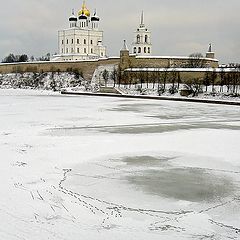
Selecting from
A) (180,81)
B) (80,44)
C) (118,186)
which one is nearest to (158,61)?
(180,81)

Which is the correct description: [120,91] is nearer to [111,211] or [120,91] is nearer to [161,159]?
[161,159]

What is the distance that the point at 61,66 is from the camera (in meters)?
44.5

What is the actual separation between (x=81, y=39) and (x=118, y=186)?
49.0 metres

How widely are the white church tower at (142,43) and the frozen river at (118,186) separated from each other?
42.2 metres

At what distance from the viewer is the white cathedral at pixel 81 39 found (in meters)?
51.7

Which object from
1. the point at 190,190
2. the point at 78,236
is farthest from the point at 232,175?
the point at 78,236

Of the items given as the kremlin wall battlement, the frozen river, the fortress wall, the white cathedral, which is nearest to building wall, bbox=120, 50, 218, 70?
the kremlin wall battlement

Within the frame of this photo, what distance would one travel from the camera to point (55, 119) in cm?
1121

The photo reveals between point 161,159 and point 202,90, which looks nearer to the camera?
point 161,159

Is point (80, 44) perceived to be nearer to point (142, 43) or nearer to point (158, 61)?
point (142, 43)

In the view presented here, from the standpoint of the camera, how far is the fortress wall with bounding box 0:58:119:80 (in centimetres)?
4250

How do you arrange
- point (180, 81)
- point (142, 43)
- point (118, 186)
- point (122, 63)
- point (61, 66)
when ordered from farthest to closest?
point (142, 43), point (61, 66), point (122, 63), point (180, 81), point (118, 186)

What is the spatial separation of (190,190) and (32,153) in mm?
2810

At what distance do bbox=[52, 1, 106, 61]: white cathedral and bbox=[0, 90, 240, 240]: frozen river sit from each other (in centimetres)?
4485
